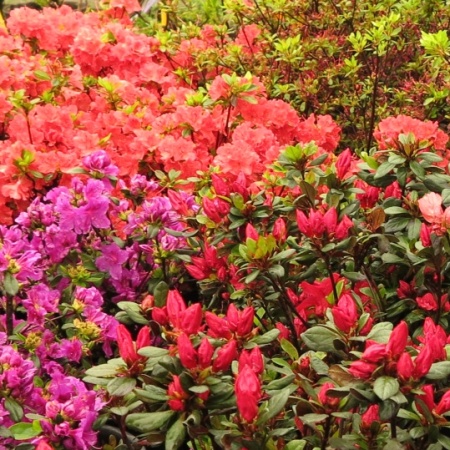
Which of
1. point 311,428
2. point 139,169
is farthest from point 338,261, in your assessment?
point 139,169

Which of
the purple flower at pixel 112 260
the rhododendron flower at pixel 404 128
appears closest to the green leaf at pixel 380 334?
the purple flower at pixel 112 260

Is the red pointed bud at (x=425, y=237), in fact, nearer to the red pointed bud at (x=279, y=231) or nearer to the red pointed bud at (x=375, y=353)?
the red pointed bud at (x=279, y=231)

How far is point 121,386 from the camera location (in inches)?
51.4

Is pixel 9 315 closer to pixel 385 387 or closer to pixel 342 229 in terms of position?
A: pixel 342 229

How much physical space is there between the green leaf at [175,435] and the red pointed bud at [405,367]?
Answer: 34 cm

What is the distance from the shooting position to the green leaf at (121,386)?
129 centimetres

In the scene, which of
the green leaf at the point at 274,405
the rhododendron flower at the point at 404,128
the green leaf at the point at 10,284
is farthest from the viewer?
the rhododendron flower at the point at 404,128

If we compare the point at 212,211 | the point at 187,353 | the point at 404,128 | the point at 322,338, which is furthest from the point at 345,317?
the point at 404,128

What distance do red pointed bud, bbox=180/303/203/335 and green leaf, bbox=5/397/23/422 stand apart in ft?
1.43

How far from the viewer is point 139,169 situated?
2721 millimetres

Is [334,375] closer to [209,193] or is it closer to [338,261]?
[338,261]

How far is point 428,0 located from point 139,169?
1.43 meters

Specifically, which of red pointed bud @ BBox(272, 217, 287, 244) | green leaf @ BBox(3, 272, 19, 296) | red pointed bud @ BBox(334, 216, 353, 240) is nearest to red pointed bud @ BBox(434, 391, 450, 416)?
red pointed bud @ BBox(334, 216, 353, 240)

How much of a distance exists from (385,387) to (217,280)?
80 centimetres
